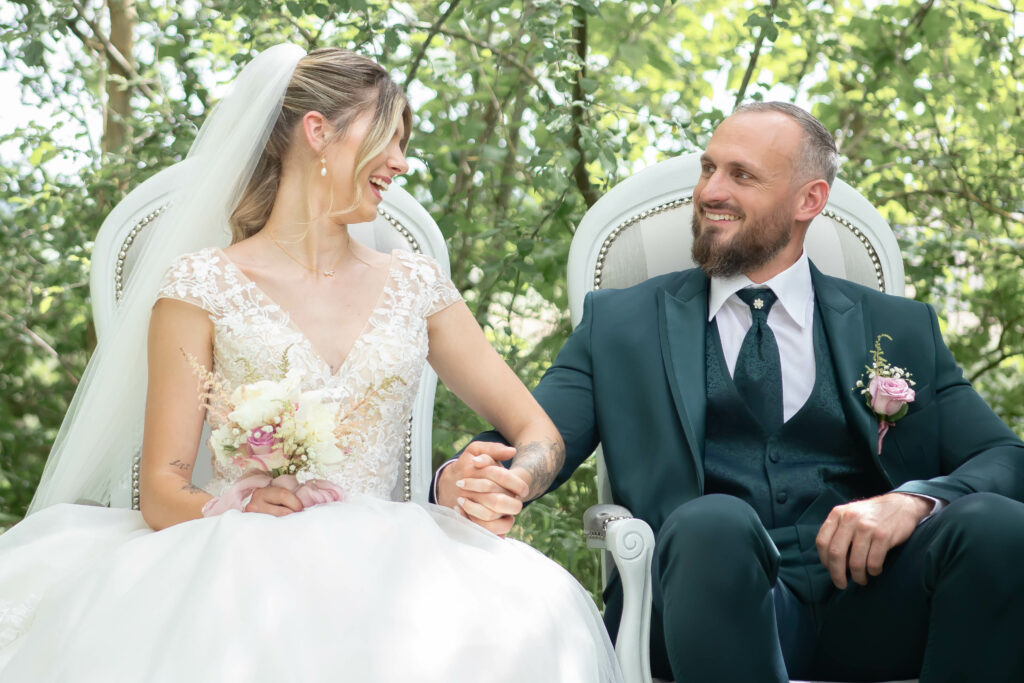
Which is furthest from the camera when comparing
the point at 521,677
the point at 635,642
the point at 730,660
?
the point at 635,642

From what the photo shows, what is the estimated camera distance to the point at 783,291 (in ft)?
8.74

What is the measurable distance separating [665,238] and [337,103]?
3.20 feet

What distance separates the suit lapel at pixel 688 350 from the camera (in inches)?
96.3

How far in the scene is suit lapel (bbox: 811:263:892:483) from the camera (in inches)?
97.4

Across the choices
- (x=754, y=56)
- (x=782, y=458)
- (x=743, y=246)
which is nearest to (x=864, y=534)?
(x=782, y=458)

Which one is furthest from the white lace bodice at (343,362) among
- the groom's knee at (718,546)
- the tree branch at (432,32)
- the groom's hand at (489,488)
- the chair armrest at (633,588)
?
the tree branch at (432,32)

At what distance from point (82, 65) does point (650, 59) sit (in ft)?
7.71

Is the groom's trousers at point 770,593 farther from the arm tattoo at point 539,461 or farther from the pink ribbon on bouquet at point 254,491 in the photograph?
the pink ribbon on bouquet at point 254,491

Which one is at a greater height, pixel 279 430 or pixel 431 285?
pixel 431 285

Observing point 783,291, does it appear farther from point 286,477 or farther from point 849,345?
point 286,477

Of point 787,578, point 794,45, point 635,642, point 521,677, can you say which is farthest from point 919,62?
point 521,677

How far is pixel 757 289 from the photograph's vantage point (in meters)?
2.66

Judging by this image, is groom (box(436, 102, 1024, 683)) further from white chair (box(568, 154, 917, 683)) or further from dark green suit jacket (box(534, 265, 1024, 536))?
white chair (box(568, 154, 917, 683))

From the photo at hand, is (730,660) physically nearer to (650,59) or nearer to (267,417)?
(267,417)
